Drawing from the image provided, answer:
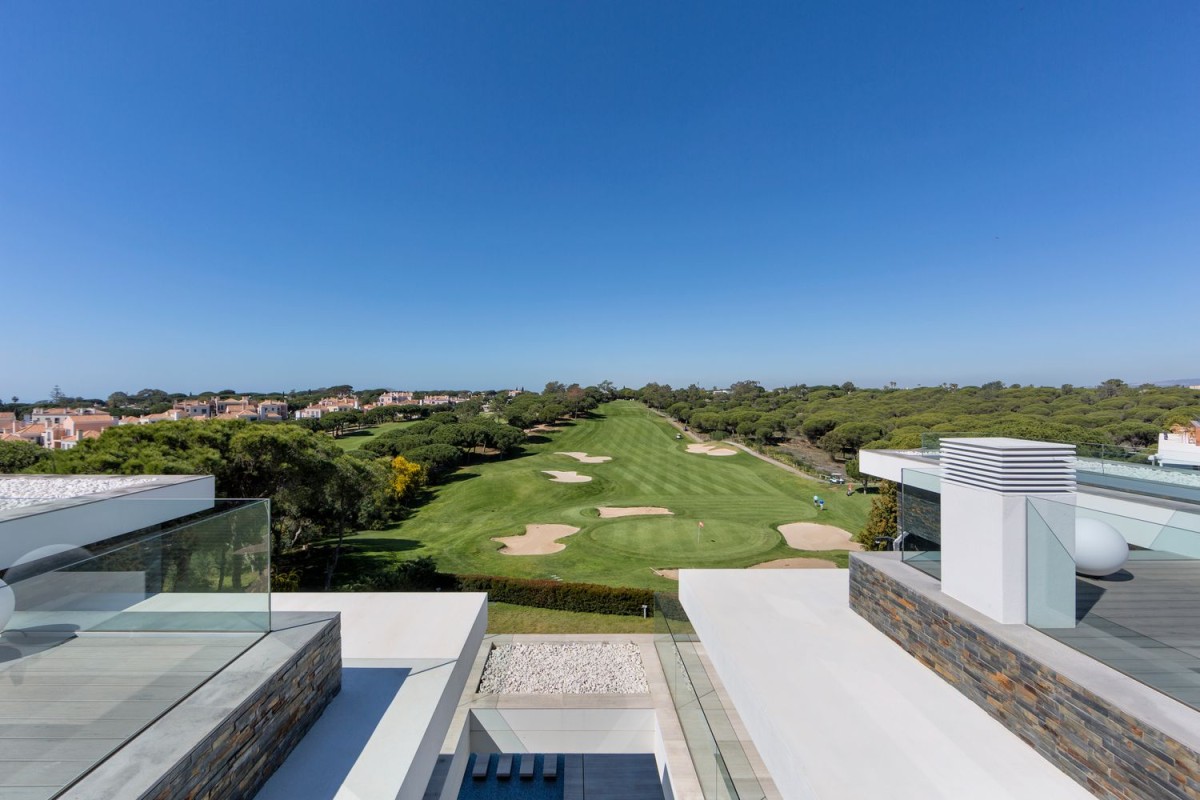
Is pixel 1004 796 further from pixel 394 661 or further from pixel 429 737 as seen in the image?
pixel 394 661

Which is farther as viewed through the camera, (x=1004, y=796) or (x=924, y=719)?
(x=924, y=719)

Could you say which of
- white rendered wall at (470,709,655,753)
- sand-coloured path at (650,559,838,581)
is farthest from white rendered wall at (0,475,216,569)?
sand-coloured path at (650,559,838,581)


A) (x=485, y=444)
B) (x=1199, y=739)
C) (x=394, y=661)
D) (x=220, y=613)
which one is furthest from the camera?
(x=485, y=444)

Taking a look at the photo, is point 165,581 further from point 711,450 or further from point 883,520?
point 711,450

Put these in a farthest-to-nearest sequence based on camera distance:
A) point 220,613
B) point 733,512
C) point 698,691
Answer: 1. point 733,512
2. point 698,691
3. point 220,613

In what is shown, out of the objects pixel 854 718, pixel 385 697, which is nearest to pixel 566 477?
pixel 385 697

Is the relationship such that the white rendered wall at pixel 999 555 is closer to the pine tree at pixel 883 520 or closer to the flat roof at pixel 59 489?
the flat roof at pixel 59 489

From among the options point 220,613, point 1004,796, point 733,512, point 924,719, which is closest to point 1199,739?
point 1004,796

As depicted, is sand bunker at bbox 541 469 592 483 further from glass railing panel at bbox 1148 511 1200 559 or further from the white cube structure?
glass railing panel at bbox 1148 511 1200 559
